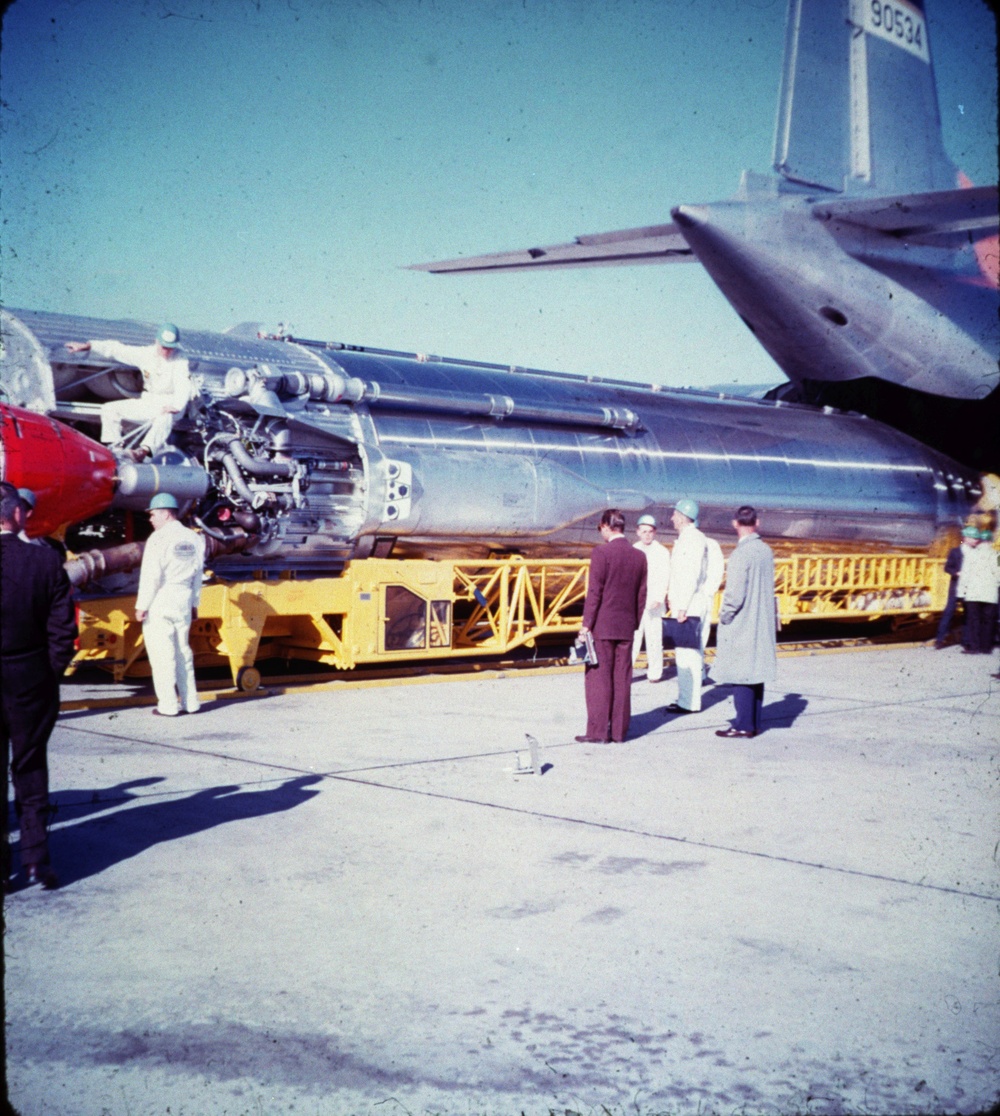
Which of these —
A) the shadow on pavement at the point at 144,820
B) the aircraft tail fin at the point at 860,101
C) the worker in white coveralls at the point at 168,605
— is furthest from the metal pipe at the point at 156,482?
the aircraft tail fin at the point at 860,101

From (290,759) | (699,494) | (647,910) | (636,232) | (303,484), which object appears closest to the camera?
(647,910)

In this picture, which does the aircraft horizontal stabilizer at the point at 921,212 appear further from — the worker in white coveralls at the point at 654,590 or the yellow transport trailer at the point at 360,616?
the yellow transport trailer at the point at 360,616

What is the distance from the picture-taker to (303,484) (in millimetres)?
10391

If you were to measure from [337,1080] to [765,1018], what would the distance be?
1309mm

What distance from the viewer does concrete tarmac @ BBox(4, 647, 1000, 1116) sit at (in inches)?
121

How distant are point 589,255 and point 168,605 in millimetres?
9220

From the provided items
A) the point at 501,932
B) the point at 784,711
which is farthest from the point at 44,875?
the point at 784,711

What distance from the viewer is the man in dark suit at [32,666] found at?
4434 millimetres

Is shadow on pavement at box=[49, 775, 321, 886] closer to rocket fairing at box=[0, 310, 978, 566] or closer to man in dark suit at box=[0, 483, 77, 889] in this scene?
man in dark suit at box=[0, 483, 77, 889]

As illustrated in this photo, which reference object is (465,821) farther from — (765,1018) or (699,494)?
(699,494)

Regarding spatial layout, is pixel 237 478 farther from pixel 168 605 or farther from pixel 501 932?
pixel 501 932

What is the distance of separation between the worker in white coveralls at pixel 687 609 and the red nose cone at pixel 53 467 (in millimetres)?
4576

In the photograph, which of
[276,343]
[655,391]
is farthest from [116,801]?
[655,391]

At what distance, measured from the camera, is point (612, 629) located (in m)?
7.80
